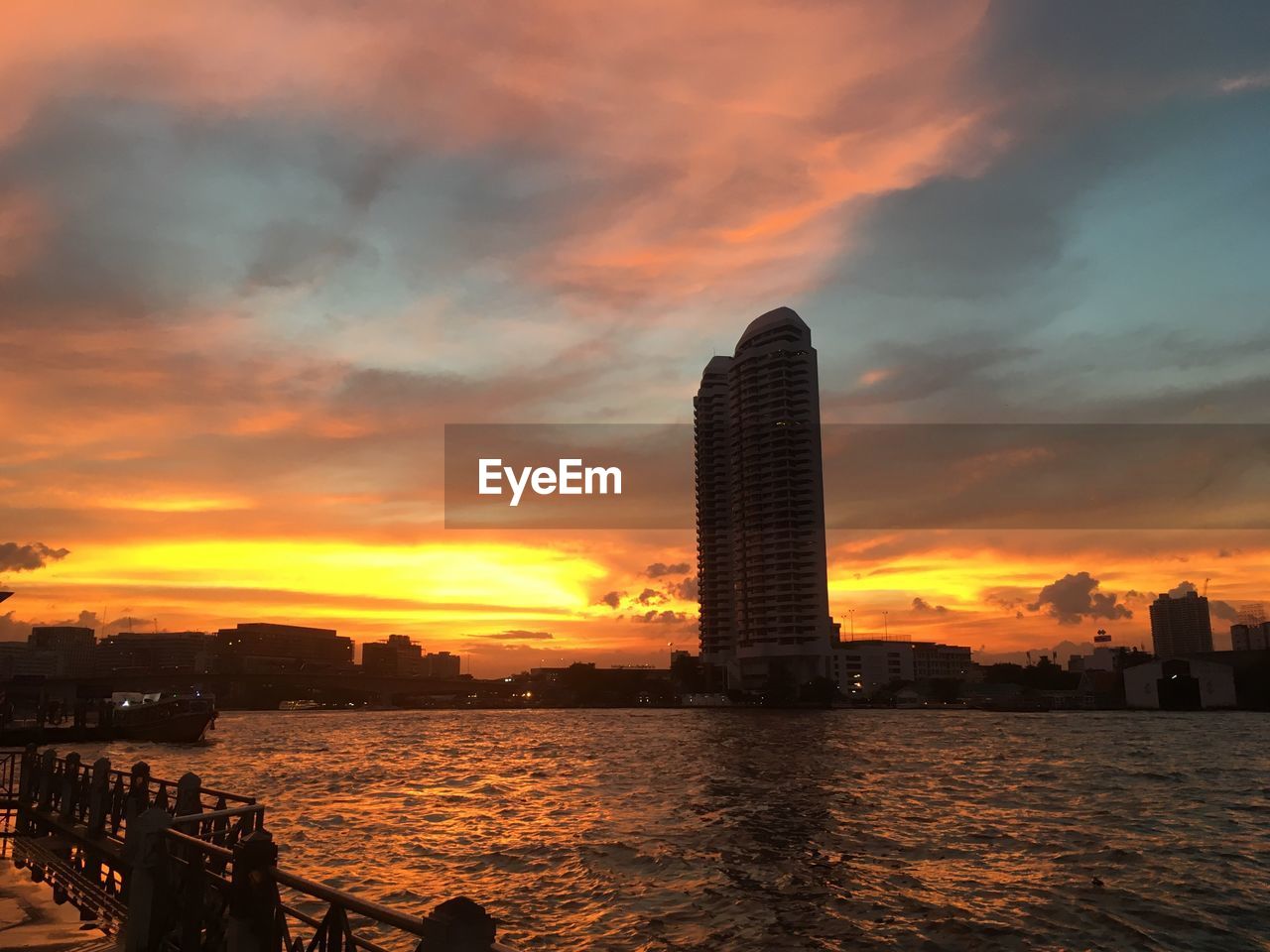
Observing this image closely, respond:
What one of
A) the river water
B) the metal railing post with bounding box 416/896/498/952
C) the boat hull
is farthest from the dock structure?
the boat hull

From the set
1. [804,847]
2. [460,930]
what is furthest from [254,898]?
[804,847]

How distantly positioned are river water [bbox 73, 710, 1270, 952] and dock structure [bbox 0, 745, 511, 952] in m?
7.00

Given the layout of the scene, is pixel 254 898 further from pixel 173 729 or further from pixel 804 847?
pixel 173 729

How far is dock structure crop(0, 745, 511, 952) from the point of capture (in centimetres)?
840

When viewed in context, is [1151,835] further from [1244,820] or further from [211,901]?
[211,901]

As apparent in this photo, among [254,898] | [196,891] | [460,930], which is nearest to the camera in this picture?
[460,930]

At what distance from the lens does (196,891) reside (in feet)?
42.8

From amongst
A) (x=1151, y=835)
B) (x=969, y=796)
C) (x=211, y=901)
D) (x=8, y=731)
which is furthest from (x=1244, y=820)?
(x=8, y=731)

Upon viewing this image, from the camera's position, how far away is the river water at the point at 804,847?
24.2 m

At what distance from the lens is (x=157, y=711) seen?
109625mm

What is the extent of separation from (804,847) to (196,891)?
27.9 metres

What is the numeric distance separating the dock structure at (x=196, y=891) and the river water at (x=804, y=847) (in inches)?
275

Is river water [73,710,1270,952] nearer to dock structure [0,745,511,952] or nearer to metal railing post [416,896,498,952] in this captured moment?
dock structure [0,745,511,952]

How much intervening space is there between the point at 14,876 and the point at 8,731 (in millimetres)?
79376
